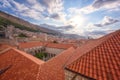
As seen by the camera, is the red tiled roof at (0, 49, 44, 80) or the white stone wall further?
the white stone wall

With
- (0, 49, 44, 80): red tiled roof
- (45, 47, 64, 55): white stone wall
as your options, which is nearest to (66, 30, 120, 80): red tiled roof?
(0, 49, 44, 80): red tiled roof

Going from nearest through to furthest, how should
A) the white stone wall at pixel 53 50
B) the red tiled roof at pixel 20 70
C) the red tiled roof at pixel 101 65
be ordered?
the red tiled roof at pixel 101 65, the red tiled roof at pixel 20 70, the white stone wall at pixel 53 50

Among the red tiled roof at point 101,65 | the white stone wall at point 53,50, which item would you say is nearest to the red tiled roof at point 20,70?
the red tiled roof at point 101,65

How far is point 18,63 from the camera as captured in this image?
52.6 ft

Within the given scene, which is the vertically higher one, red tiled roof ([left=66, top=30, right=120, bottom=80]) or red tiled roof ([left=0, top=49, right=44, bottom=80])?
red tiled roof ([left=66, top=30, right=120, bottom=80])

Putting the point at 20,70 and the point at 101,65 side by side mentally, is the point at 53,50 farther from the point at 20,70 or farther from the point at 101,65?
the point at 101,65

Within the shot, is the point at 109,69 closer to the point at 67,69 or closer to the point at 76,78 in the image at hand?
the point at 76,78

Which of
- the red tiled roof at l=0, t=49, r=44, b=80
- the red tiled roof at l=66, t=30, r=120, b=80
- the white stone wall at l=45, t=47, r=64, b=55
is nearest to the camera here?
the red tiled roof at l=66, t=30, r=120, b=80

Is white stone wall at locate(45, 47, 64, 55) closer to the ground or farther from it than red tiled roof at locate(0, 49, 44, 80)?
closer to the ground

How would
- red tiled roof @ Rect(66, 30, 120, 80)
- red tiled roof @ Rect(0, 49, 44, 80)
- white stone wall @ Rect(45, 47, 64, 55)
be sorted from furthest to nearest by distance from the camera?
white stone wall @ Rect(45, 47, 64, 55), red tiled roof @ Rect(0, 49, 44, 80), red tiled roof @ Rect(66, 30, 120, 80)

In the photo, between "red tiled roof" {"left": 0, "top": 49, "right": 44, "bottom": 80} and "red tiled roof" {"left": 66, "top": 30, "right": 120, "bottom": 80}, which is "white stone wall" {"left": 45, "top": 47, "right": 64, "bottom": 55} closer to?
"red tiled roof" {"left": 0, "top": 49, "right": 44, "bottom": 80}

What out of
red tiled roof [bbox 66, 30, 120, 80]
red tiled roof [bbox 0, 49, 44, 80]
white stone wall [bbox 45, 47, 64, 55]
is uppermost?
red tiled roof [bbox 66, 30, 120, 80]

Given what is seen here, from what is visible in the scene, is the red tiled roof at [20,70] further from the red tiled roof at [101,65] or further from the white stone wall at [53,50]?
the white stone wall at [53,50]

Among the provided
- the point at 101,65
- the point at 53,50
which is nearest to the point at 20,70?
the point at 101,65
